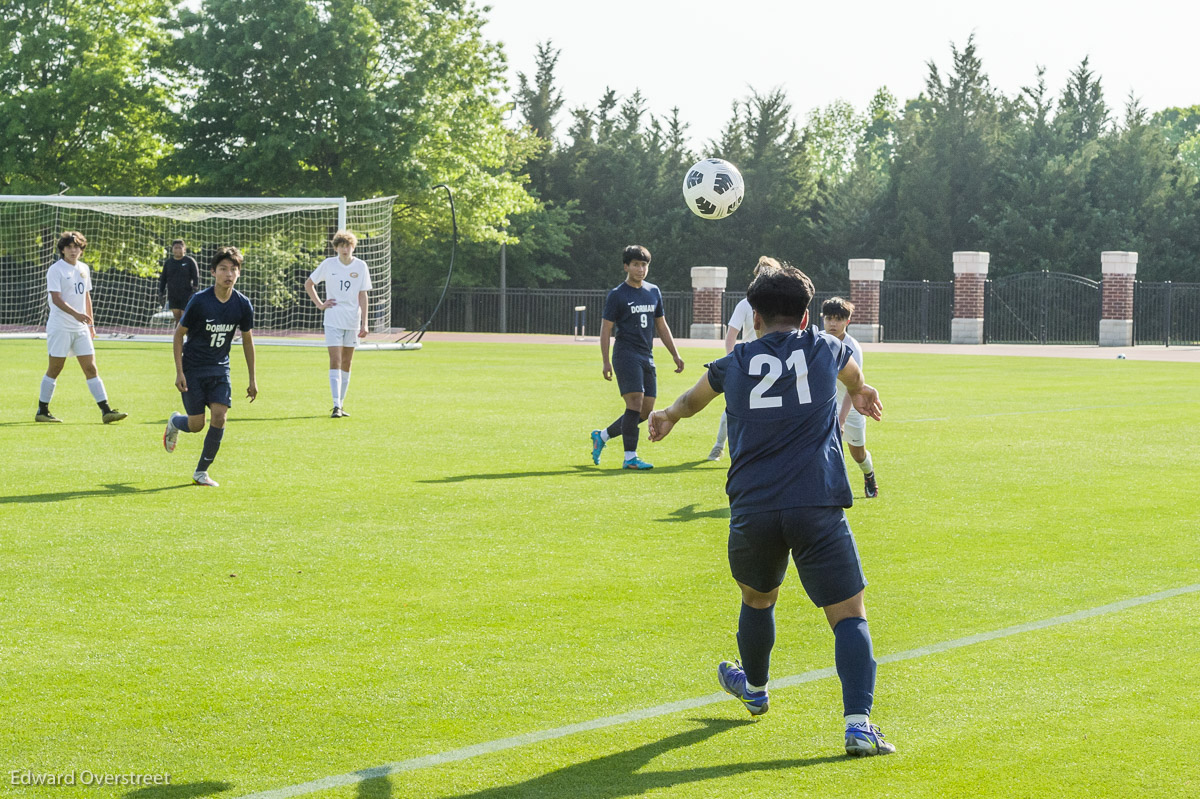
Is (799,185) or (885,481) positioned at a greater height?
(799,185)

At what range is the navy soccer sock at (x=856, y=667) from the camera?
4.50 m

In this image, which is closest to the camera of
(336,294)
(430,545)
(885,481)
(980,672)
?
(980,672)

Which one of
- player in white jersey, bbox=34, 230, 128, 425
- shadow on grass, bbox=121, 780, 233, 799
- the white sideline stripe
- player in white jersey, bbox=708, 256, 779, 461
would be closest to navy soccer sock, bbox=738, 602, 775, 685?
the white sideline stripe

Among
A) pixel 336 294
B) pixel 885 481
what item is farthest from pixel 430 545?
pixel 336 294

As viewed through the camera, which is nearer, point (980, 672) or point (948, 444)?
point (980, 672)

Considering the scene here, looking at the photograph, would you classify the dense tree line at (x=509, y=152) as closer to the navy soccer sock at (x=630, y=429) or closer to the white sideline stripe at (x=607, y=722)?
the navy soccer sock at (x=630, y=429)

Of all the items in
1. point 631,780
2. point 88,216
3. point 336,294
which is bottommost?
point 631,780

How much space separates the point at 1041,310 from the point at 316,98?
2624 centimetres

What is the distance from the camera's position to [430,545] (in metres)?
8.12

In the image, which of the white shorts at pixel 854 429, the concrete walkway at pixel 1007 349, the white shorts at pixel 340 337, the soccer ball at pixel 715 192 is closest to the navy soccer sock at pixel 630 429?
the white shorts at pixel 854 429

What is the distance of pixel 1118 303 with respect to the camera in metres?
42.1

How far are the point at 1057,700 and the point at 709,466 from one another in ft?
23.0

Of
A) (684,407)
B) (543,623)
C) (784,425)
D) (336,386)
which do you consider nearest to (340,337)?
(336,386)

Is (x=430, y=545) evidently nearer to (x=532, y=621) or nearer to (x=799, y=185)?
(x=532, y=621)
